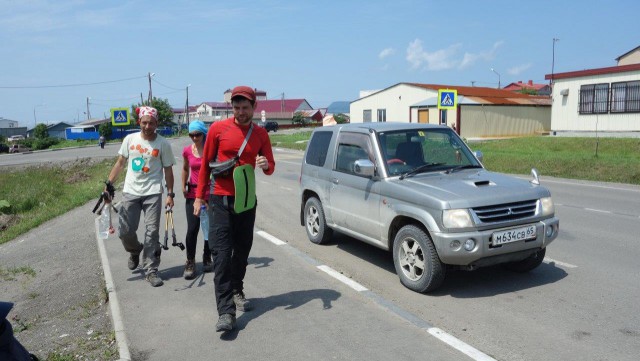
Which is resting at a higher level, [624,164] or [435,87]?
[435,87]

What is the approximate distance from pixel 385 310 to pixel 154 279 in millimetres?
2734

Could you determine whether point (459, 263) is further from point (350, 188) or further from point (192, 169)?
point (192, 169)

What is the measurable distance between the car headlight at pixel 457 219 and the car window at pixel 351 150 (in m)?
1.61

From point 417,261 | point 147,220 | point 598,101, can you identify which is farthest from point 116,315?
point 598,101

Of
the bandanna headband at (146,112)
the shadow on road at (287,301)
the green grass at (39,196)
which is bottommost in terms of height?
the green grass at (39,196)

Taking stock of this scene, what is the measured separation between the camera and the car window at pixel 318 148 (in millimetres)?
8031

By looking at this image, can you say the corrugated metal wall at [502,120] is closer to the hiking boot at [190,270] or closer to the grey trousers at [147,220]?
the hiking boot at [190,270]

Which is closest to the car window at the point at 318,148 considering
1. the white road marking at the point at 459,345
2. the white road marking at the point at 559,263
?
the white road marking at the point at 559,263

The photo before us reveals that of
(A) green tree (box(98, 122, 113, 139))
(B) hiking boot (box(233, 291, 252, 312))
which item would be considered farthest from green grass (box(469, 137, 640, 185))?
(A) green tree (box(98, 122, 113, 139))

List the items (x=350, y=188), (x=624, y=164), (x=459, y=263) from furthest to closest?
(x=624, y=164) < (x=350, y=188) < (x=459, y=263)

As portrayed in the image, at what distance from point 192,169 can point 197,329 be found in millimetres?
2303

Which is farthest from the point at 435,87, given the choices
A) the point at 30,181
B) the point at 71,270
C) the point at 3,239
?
the point at 71,270

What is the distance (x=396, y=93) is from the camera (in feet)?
151

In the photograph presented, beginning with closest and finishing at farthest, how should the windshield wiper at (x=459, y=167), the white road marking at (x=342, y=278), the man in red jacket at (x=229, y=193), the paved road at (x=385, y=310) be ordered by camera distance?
the paved road at (x=385, y=310), the man in red jacket at (x=229, y=193), the white road marking at (x=342, y=278), the windshield wiper at (x=459, y=167)
